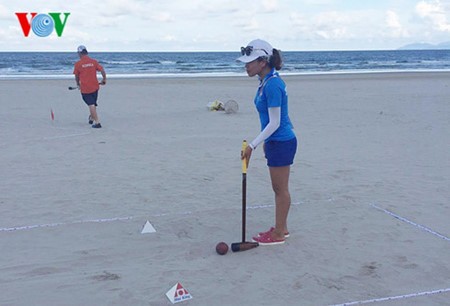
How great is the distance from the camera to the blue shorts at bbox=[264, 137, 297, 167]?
442 cm

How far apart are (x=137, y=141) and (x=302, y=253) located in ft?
19.1

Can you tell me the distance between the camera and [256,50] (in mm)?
4289

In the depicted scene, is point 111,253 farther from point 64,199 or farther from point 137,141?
point 137,141

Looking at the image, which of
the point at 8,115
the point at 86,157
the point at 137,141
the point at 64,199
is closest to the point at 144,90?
the point at 8,115

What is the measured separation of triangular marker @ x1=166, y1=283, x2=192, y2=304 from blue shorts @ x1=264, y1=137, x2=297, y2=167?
4.66ft

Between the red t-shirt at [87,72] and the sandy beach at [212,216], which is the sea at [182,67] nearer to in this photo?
the red t-shirt at [87,72]

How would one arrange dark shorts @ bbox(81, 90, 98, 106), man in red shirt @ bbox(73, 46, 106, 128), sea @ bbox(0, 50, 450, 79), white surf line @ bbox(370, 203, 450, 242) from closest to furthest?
white surf line @ bbox(370, 203, 450, 242) < man in red shirt @ bbox(73, 46, 106, 128) < dark shorts @ bbox(81, 90, 98, 106) < sea @ bbox(0, 50, 450, 79)

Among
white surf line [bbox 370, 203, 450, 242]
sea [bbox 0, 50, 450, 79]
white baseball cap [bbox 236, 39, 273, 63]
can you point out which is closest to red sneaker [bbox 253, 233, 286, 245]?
white surf line [bbox 370, 203, 450, 242]

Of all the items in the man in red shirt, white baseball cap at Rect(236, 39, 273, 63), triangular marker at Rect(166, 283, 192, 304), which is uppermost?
white baseball cap at Rect(236, 39, 273, 63)

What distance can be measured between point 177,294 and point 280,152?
1.55m

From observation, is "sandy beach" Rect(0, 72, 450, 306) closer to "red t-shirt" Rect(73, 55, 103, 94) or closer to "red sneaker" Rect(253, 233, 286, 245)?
"red sneaker" Rect(253, 233, 286, 245)

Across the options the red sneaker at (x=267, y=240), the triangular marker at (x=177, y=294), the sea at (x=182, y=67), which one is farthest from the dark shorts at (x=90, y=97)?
the sea at (x=182, y=67)

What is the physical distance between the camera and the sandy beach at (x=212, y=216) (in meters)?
3.89

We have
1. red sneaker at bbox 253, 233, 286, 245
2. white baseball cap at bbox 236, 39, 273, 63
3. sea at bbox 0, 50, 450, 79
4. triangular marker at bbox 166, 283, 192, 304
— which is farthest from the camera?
sea at bbox 0, 50, 450, 79
